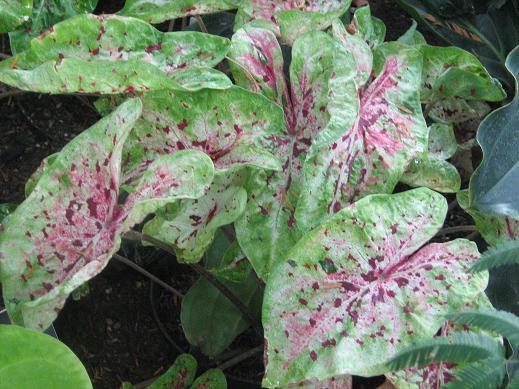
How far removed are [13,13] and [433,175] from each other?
612 mm

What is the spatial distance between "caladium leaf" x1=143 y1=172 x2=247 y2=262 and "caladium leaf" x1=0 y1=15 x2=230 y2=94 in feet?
0.48

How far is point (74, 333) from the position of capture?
1269mm

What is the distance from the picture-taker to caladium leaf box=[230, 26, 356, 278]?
0.86m

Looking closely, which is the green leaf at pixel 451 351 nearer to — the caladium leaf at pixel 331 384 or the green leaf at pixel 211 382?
the caladium leaf at pixel 331 384

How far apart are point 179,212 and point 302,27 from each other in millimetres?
318

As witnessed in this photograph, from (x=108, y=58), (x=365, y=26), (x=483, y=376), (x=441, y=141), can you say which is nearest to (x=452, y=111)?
(x=441, y=141)

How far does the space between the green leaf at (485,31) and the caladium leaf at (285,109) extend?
1.57ft

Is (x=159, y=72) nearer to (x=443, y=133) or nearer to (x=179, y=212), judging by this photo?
(x=179, y=212)

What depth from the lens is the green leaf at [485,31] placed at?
1311 millimetres

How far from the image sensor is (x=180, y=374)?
106 centimetres

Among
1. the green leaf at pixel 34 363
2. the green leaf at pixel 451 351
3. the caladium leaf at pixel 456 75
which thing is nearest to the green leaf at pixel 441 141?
the caladium leaf at pixel 456 75

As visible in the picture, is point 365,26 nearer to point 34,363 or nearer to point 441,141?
point 441,141

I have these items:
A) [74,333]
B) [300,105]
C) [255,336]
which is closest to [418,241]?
[300,105]

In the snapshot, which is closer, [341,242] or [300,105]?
[341,242]
